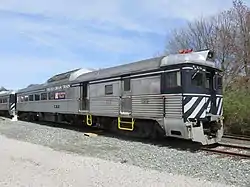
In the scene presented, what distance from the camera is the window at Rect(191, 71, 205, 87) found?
12.4 m

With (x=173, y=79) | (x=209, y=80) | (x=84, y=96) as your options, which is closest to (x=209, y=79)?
(x=209, y=80)

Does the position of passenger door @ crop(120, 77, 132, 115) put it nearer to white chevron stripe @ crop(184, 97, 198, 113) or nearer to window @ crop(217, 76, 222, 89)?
white chevron stripe @ crop(184, 97, 198, 113)

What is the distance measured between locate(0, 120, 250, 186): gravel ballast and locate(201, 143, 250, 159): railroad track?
517 millimetres

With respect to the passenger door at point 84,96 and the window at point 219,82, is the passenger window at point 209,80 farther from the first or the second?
the passenger door at point 84,96

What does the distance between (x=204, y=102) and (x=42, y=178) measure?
281 inches

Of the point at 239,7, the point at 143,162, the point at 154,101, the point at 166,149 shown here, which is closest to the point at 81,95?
the point at 154,101

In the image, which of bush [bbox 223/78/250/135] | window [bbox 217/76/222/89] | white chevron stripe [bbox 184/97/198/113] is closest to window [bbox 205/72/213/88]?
window [bbox 217/76/222/89]

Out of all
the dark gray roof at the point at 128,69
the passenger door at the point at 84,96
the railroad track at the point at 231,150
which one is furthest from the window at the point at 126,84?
the railroad track at the point at 231,150

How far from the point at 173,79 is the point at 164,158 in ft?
Answer: 10.5

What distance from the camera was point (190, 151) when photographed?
38.9ft

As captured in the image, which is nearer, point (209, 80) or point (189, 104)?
point (189, 104)

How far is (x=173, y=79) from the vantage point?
1249 cm

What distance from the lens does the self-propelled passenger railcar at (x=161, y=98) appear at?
40.1ft

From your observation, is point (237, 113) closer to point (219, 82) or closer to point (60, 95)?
point (219, 82)
